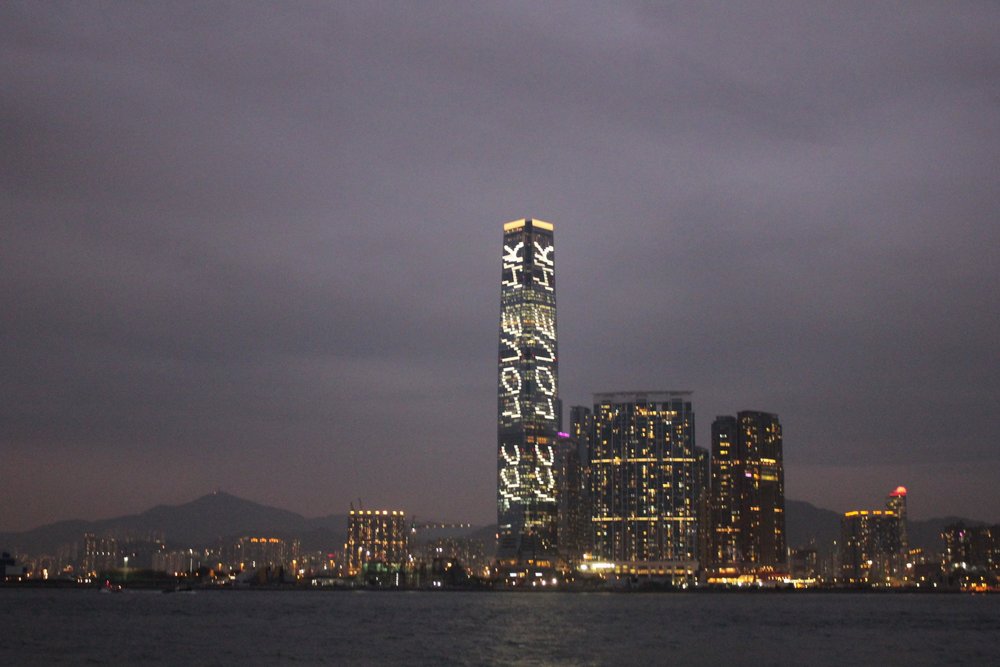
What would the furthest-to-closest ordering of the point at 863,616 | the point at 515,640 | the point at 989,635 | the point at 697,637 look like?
the point at 863,616 → the point at 989,635 → the point at 697,637 → the point at 515,640

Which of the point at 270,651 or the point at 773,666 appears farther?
the point at 270,651

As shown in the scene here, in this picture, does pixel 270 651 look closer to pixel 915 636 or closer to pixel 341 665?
pixel 341 665

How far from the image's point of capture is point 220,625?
141 m

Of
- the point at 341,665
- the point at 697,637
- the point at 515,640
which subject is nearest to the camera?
the point at 341,665

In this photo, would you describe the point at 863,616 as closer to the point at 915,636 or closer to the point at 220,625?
the point at 915,636

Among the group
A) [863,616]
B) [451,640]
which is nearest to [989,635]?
[863,616]

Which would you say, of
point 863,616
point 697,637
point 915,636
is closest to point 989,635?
point 915,636

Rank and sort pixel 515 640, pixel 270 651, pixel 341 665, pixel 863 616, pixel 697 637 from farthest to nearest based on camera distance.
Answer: pixel 863 616 < pixel 697 637 < pixel 515 640 < pixel 270 651 < pixel 341 665

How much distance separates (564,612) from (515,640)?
72.3m

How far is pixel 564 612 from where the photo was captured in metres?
188

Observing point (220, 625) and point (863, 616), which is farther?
point (863, 616)

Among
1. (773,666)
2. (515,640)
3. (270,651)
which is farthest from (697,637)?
(270,651)

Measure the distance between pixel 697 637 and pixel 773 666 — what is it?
114ft

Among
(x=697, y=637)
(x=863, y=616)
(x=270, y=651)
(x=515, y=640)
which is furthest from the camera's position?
(x=863, y=616)
